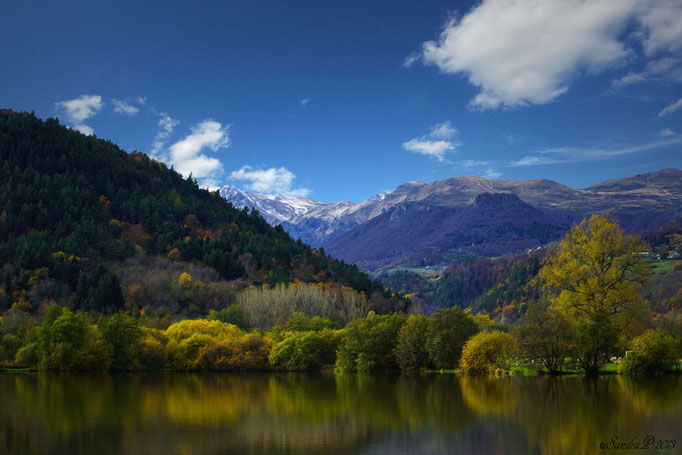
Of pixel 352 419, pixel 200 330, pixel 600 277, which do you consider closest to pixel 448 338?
pixel 600 277

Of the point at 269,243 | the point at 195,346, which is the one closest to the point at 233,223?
the point at 269,243

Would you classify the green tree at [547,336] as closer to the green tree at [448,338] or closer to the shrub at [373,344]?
the green tree at [448,338]

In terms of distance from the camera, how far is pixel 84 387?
56375 mm

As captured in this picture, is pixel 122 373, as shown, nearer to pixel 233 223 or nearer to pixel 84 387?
pixel 84 387

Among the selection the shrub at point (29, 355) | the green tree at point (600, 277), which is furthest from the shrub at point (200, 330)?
the green tree at point (600, 277)

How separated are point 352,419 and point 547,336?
98.5ft

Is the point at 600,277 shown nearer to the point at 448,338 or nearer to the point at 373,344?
the point at 448,338

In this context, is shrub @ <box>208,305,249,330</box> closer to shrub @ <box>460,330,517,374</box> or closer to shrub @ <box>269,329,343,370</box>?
shrub @ <box>269,329,343,370</box>

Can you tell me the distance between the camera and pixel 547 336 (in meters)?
55.9

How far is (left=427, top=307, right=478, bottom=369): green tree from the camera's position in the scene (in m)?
67.9

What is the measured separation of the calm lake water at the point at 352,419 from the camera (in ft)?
83.0

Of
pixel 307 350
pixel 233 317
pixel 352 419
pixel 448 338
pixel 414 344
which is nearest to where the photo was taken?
pixel 352 419

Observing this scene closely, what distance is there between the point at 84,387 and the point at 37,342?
29.2 meters

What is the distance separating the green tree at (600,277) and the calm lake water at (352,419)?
6.73 metres
